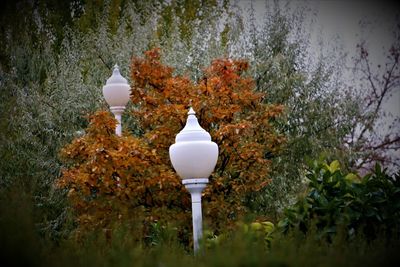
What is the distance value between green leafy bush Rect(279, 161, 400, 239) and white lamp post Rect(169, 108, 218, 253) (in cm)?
80

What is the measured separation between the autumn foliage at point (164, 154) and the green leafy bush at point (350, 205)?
173cm

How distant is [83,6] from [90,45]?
492 cm

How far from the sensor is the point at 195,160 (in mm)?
5137

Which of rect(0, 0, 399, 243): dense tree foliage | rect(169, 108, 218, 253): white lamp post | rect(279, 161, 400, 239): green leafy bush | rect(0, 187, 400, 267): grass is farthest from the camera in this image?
rect(0, 0, 399, 243): dense tree foliage

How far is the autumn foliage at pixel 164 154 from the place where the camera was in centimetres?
618

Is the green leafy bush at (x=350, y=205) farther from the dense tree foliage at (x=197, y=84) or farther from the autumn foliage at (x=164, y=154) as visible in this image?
the dense tree foliage at (x=197, y=84)

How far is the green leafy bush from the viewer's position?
455 centimetres

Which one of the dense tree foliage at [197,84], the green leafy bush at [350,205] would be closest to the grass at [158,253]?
the green leafy bush at [350,205]

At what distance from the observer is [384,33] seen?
1320 centimetres

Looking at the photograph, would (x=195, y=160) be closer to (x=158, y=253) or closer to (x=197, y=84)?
(x=158, y=253)

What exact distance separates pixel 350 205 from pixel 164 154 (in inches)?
108

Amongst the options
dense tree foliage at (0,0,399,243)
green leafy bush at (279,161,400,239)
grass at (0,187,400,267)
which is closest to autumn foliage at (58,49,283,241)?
dense tree foliage at (0,0,399,243)

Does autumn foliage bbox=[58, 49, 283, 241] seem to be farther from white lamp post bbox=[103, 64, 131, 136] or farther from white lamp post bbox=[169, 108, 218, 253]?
white lamp post bbox=[169, 108, 218, 253]

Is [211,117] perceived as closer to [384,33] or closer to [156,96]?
[156,96]
